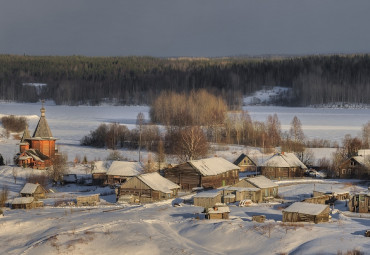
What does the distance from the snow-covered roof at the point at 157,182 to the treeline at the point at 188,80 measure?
92.2 meters

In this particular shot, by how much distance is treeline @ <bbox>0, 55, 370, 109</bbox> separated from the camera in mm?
142375

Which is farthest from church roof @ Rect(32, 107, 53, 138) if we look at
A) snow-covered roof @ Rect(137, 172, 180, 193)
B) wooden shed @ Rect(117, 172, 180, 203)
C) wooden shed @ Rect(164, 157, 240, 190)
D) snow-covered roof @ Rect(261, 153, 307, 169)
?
snow-covered roof @ Rect(261, 153, 307, 169)

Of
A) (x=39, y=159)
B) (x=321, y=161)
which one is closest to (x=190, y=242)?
(x=39, y=159)

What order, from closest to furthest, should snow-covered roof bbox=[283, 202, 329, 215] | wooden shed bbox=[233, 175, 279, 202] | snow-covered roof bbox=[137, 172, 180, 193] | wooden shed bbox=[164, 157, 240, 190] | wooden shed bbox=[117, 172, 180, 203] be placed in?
snow-covered roof bbox=[283, 202, 329, 215] < wooden shed bbox=[117, 172, 180, 203] < snow-covered roof bbox=[137, 172, 180, 193] < wooden shed bbox=[233, 175, 279, 202] < wooden shed bbox=[164, 157, 240, 190]

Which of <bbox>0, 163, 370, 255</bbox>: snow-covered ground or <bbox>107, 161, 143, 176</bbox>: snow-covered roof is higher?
<bbox>107, 161, 143, 176</bbox>: snow-covered roof

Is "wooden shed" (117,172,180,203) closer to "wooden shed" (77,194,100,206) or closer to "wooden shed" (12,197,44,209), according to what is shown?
"wooden shed" (77,194,100,206)

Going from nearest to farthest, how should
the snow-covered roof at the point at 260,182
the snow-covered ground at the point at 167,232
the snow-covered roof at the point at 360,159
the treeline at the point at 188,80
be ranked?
the snow-covered ground at the point at 167,232, the snow-covered roof at the point at 260,182, the snow-covered roof at the point at 360,159, the treeline at the point at 188,80

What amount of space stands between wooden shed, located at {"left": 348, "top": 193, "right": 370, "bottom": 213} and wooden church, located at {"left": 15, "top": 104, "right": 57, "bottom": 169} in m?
25.4

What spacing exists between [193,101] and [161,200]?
56.6 meters

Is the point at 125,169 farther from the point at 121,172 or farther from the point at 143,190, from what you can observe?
the point at 143,190

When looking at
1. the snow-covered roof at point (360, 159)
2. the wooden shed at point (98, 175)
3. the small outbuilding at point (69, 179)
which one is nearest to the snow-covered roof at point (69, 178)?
the small outbuilding at point (69, 179)

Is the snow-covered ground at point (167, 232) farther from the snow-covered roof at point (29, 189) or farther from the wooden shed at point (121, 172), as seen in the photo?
the wooden shed at point (121, 172)

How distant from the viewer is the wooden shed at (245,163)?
5134 cm

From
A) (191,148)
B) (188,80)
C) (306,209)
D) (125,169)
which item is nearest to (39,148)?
(125,169)
